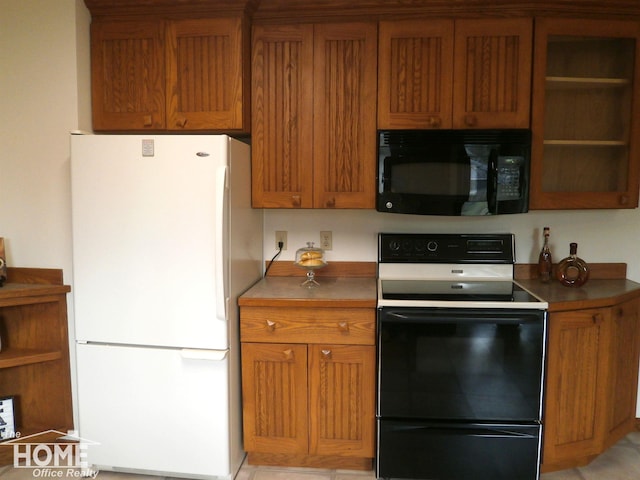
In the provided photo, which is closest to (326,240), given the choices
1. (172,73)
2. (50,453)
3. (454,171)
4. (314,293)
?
(314,293)

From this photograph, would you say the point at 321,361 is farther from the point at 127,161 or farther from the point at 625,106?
the point at 625,106

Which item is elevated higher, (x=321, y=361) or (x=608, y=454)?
(x=321, y=361)

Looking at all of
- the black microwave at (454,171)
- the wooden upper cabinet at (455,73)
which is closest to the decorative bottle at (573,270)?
the black microwave at (454,171)

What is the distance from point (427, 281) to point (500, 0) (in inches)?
54.0

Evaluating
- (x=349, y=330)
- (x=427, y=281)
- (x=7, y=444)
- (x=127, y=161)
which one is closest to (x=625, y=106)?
(x=427, y=281)

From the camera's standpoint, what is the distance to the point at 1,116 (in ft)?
6.54

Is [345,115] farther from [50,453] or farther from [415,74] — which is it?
[50,453]

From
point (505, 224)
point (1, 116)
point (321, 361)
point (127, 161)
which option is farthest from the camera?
point (505, 224)

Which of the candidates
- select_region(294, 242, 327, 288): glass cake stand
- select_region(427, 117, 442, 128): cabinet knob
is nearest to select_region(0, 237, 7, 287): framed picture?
select_region(294, 242, 327, 288): glass cake stand

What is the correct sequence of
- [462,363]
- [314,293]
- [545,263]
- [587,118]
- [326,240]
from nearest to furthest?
[462,363] → [314,293] → [587,118] → [545,263] → [326,240]

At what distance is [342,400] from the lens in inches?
74.4

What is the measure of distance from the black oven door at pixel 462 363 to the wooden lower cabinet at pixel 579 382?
0.33 feet

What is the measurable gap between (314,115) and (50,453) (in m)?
2.11

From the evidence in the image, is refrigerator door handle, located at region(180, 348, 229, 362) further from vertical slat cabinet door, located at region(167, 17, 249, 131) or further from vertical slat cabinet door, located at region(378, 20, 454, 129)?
vertical slat cabinet door, located at region(378, 20, 454, 129)
